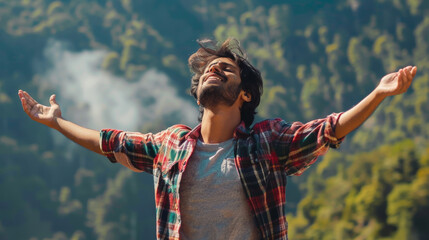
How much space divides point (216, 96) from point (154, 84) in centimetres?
11760

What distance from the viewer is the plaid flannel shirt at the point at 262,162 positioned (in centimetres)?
450

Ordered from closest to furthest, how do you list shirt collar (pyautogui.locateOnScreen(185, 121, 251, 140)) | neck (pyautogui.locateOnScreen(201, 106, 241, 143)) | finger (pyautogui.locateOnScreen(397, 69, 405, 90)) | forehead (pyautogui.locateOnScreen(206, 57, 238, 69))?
finger (pyautogui.locateOnScreen(397, 69, 405, 90)) → shirt collar (pyautogui.locateOnScreen(185, 121, 251, 140)) → neck (pyautogui.locateOnScreen(201, 106, 241, 143)) → forehead (pyautogui.locateOnScreen(206, 57, 238, 69))

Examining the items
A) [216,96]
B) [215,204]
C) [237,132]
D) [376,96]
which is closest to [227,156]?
[237,132]

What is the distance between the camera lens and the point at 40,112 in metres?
5.35

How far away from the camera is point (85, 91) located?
12812 centimetres

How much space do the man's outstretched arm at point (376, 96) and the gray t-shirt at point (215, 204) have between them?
71cm

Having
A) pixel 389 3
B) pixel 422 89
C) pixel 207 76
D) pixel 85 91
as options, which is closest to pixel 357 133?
pixel 422 89

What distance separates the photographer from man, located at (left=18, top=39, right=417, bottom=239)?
14.7ft

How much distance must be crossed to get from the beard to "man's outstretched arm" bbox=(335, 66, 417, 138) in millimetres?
846

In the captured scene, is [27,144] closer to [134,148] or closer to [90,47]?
[90,47]

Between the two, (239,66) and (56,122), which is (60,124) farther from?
(239,66)

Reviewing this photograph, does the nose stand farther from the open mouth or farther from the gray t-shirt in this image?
the gray t-shirt

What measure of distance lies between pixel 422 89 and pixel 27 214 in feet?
176

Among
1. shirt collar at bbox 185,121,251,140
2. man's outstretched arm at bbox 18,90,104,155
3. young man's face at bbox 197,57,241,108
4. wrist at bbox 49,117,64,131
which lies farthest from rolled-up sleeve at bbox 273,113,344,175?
wrist at bbox 49,117,64,131
